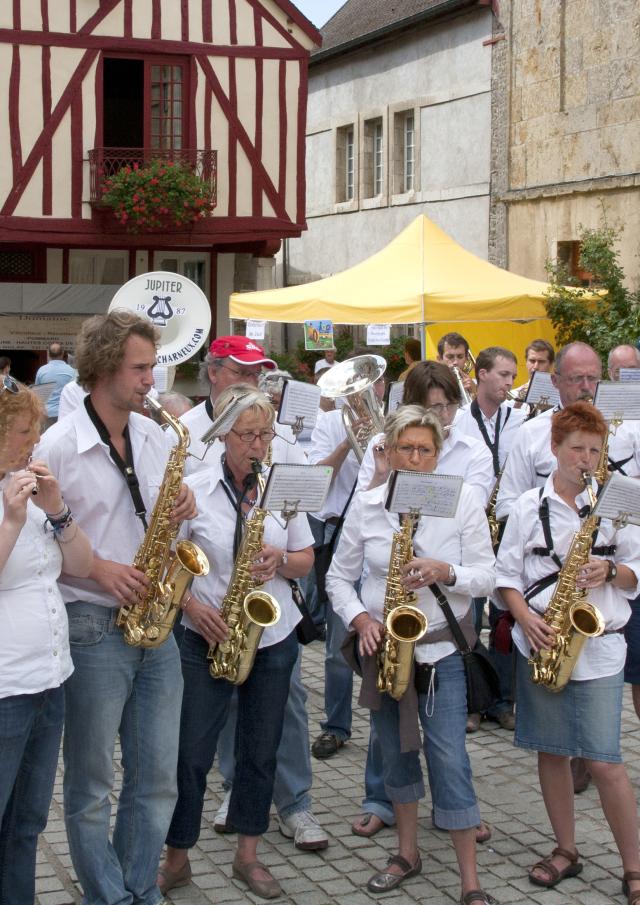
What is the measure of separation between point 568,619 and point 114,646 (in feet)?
5.42

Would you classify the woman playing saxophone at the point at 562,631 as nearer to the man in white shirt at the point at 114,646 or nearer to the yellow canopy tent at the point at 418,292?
the man in white shirt at the point at 114,646

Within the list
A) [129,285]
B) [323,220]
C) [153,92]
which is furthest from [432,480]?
[323,220]

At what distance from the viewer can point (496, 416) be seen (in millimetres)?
7414

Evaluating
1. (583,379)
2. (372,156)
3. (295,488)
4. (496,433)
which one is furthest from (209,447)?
(372,156)

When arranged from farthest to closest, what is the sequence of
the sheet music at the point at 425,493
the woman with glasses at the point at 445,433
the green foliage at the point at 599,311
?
1. the green foliage at the point at 599,311
2. the woman with glasses at the point at 445,433
3. the sheet music at the point at 425,493

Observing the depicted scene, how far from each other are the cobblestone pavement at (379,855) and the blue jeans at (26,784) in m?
0.72

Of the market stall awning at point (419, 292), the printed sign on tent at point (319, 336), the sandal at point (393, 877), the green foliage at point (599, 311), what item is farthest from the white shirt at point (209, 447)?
the printed sign on tent at point (319, 336)

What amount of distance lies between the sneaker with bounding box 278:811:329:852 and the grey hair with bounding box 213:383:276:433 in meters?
1.70

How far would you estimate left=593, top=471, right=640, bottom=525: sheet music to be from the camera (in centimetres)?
444

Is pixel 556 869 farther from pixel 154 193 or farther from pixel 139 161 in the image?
pixel 139 161

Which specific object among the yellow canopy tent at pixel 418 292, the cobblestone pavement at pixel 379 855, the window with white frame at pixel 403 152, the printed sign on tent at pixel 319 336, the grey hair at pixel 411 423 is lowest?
the cobblestone pavement at pixel 379 855

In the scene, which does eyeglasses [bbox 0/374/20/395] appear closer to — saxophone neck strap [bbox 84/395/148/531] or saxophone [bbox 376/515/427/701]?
saxophone neck strap [bbox 84/395/148/531]

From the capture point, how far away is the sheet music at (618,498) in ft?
14.6

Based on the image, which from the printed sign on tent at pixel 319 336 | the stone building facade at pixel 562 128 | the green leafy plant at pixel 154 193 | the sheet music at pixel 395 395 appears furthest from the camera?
the green leafy plant at pixel 154 193
